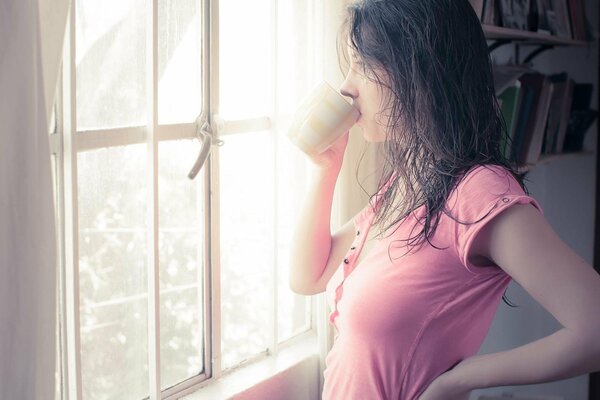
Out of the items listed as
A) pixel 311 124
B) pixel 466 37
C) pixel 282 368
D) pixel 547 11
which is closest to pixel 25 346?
pixel 311 124

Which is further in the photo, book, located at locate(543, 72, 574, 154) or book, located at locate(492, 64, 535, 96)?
book, located at locate(543, 72, 574, 154)

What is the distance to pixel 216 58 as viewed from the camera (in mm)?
1834

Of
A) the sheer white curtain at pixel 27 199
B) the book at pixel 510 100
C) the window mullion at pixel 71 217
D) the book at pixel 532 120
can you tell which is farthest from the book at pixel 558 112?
the sheer white curtain at pixel 27 199

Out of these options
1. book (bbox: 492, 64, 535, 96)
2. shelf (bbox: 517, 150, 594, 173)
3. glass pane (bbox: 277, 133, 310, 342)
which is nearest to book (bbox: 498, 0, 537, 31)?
book (bbox: 492, 64, 535, 96)

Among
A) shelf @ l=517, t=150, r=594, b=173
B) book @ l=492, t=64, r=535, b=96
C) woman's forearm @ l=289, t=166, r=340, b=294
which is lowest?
shelf @ l=517, t=150, r=594, b=173

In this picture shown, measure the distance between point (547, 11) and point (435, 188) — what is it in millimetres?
1769

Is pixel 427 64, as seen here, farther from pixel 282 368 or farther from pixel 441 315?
pixel 282 368

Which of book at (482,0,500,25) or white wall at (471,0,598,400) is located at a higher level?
book at (482,0,500,25)

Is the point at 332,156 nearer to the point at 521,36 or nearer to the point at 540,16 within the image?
the point at 521,36

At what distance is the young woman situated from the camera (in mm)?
1307

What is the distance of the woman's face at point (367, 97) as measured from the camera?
1.44m

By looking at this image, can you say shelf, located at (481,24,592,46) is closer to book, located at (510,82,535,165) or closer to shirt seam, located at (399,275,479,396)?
book, located at (510,82,535,165)

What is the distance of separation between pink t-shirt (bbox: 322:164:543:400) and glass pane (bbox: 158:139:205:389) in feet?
1.58

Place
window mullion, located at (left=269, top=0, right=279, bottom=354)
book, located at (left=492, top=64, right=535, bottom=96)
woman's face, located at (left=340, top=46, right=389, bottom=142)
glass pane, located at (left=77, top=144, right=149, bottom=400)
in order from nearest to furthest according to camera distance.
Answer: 1. woman's face, located at (left=340, top=46, right=389, bottom=142)
2. glass pane, located at (left=77, top=144, right=149, bottom=400)
3. window mullion, located at (left=269, top=0, right=279, bottom=354)
4. book, located at (left=492, top=64, right=535, bottom=96)
